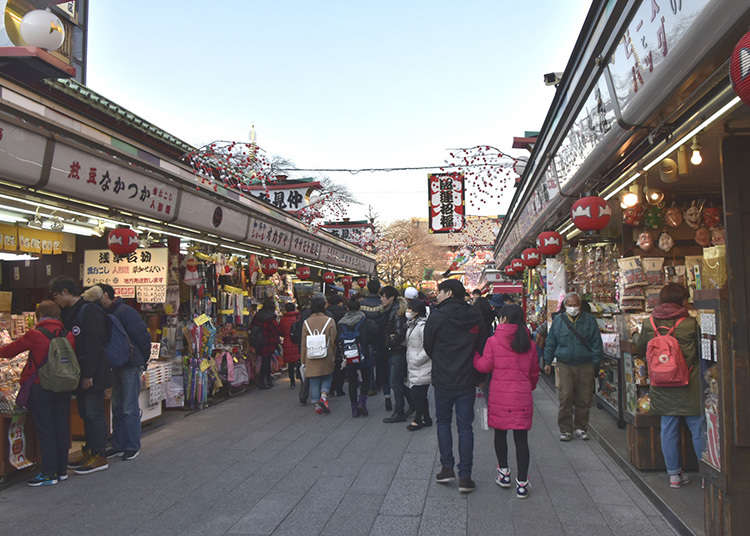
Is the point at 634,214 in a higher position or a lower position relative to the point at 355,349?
higher

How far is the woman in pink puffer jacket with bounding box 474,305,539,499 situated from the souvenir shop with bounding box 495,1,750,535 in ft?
4.14

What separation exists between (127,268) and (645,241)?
778cm

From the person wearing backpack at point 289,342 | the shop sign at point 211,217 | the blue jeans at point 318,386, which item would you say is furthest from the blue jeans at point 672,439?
the person wearing backpack at point 289,342

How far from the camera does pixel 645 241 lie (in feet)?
26.2

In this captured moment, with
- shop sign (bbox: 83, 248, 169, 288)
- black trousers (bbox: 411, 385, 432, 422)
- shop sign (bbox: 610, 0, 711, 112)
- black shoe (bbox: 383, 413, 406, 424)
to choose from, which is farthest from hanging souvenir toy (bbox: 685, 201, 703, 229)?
shop sign (bbox: 83, 248, 169, 288)

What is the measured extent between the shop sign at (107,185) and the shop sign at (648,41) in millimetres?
5238

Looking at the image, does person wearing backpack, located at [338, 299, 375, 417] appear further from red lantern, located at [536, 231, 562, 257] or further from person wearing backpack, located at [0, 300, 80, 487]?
person wearing backpack, located at [0, 300, 80, 487]

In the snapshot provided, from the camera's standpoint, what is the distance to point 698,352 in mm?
5043

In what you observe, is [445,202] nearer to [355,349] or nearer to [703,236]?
[355,349]

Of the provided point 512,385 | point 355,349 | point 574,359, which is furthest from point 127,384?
point 574,359

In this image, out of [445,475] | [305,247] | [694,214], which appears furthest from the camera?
[305,247]

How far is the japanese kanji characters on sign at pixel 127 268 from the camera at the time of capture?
837cm

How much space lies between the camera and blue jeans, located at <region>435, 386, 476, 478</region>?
516 centimetres

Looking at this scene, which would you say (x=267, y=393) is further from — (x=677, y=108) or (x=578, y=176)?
(x=677, y=108)
